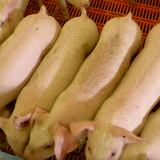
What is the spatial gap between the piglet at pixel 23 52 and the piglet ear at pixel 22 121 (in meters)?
0.33

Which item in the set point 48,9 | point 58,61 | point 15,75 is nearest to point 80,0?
point 48,9

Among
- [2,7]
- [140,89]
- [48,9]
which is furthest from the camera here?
[48,9]

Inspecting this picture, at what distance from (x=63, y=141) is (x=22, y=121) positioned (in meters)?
0.25


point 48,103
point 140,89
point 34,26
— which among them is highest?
point 34,26

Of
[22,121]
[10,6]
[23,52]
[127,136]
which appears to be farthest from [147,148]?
[10,6]

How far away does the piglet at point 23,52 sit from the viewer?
1309 millimetres

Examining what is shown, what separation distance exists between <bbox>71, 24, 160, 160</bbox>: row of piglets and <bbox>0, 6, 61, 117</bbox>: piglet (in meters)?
0.58

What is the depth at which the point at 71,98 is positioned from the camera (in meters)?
1.13

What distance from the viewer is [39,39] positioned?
142 cm

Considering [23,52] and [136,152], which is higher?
[23,52]

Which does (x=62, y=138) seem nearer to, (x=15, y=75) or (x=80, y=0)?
(x=15, y=75)

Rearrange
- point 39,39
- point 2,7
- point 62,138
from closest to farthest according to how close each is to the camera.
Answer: point 62,138
point 39,39
point 2,7

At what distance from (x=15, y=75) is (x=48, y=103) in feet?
0.99

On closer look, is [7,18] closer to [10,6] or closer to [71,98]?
[10,6]
